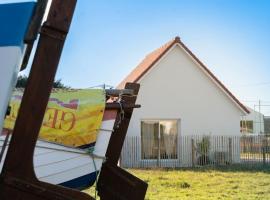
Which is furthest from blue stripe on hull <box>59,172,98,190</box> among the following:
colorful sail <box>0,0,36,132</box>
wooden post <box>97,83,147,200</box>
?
colorful sail <box>0,0,36,132</box>

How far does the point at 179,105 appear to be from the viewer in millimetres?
24672

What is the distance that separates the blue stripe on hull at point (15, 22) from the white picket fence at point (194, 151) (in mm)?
20396

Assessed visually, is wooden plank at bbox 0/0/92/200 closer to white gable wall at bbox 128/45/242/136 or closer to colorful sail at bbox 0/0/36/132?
colorful sail at bbox 0/0/36/132

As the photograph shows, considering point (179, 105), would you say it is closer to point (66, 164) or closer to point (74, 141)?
point (74, 141)

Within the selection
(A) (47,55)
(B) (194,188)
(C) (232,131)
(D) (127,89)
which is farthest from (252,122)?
(A) (47,55)

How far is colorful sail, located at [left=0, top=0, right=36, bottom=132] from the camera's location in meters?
2.39

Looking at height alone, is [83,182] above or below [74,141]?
below

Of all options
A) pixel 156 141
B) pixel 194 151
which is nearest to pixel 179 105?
pixel 156 141

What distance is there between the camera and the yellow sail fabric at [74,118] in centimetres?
547

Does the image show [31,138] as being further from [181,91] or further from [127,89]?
[181,91]

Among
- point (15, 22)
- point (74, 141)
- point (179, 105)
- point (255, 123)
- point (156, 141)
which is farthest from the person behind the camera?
point (255, 123)

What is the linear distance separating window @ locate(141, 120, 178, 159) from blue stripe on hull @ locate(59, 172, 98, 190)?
17.9 meters

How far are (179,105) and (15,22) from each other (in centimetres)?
2245

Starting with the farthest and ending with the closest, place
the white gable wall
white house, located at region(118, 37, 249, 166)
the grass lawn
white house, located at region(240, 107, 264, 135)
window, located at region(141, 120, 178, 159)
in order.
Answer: white house, located at region(240, 107, 264, 135), the white gable wall, white house, located at region(118, 37, 249, 166), window, located at region(141, 120, 178, 159), the grass lawn
